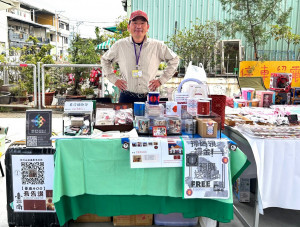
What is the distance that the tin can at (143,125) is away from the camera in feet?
6.49

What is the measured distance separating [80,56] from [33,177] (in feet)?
20.4

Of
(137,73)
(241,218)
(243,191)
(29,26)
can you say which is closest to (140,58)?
(137,73)

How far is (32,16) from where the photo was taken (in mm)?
44125

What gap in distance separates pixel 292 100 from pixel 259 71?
2890 millimetres

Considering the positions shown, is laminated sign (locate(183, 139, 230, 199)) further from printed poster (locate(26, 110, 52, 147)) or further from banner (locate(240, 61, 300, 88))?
banner (locate(240, 61, 300, 88))

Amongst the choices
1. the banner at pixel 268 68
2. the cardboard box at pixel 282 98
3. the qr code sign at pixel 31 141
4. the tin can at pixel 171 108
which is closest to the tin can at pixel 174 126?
the tin can at pixel 171 108

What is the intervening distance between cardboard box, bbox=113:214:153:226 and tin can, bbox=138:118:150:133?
735 mm

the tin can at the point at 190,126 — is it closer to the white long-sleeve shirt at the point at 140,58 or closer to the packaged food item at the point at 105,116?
the packaged food item at the point at 105,116

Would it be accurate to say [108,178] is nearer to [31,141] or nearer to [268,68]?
[31,141]

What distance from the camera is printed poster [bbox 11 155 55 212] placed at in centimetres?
209

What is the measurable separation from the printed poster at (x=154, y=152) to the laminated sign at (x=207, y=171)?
0.24ft

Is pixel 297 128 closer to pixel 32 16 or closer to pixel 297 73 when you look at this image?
pixel 297 73

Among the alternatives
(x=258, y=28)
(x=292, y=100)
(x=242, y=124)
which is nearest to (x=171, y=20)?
(x=258, y=28)

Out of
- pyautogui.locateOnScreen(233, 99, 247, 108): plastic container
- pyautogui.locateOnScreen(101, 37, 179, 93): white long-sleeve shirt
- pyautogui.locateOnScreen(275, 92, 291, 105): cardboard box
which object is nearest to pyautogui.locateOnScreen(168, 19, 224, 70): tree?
pyautogui.locateOnScreen(275, 92, 291, 105): cardboard box
